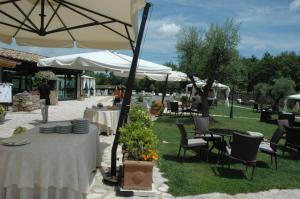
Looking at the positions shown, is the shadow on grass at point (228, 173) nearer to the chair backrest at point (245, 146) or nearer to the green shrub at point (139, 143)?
the chair backrest at point (245, 146)

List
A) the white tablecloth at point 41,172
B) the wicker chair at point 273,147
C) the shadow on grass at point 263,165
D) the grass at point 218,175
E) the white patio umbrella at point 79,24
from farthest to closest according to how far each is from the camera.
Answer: the shadow on grass at point 263,165, the wicker chair at point 273,147, the grass at point 218,175, the white patio umbrella at point 79,24, the white tablecloth at point 41,172

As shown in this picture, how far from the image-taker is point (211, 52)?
16.3 metres

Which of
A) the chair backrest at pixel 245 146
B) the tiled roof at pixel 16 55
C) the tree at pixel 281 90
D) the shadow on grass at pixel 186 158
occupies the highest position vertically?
the tiled roof at pixel 16 55

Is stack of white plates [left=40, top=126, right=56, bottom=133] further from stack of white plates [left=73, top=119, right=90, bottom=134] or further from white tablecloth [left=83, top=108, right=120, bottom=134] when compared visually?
white tablecloth [left=83, top=108, right=120, bottom=134]

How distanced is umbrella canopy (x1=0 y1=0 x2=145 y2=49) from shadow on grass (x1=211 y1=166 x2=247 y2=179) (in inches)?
121

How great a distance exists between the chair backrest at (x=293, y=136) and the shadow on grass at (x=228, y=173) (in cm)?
275

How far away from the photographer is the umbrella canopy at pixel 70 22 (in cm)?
549

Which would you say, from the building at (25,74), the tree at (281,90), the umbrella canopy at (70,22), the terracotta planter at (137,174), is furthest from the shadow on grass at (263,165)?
the tree at (281,90)

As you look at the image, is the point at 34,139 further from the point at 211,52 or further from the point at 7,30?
the point at 211,52

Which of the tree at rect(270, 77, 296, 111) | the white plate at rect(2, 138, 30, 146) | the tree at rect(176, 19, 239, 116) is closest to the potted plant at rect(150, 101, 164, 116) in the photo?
the tree at rect(176, 19, 239, 116)

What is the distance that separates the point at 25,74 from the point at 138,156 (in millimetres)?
22858

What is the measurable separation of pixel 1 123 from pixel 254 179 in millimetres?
9210

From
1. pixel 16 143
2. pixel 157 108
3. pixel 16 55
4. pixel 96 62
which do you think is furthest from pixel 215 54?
pixel 16 55

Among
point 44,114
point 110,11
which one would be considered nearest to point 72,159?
point 110,11
